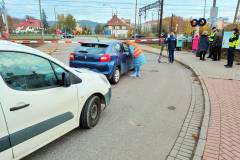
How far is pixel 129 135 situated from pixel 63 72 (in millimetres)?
1711

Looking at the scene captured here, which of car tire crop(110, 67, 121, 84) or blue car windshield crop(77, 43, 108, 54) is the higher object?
blue car windshield crop(77, 43, 108, 54)

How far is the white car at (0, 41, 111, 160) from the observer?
8.85ft

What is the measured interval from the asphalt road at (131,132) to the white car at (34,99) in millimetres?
335

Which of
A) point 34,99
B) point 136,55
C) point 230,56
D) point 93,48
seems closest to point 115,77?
point 93,48

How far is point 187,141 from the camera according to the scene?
4.07 metres

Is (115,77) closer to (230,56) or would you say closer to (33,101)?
(33,101)

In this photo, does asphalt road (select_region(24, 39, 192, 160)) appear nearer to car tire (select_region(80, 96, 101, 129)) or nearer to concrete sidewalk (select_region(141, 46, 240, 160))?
car tire (select_region(80, 96, 101, 129))

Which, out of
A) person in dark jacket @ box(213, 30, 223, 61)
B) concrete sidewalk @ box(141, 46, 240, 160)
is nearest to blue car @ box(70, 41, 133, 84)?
concrete sidewalk @ box(141, 46, 240, 160)

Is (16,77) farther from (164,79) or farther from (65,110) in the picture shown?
(164,79)

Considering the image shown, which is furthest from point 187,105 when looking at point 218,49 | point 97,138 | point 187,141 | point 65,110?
point 218,49

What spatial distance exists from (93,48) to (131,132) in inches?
168

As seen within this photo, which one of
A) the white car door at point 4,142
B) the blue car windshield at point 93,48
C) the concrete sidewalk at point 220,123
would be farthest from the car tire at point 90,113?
the blue car windshield at point 93,48

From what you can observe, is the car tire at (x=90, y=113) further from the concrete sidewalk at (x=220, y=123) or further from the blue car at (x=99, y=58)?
the blue car at (x=99, y=58)

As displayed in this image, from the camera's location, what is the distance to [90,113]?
4398mm
